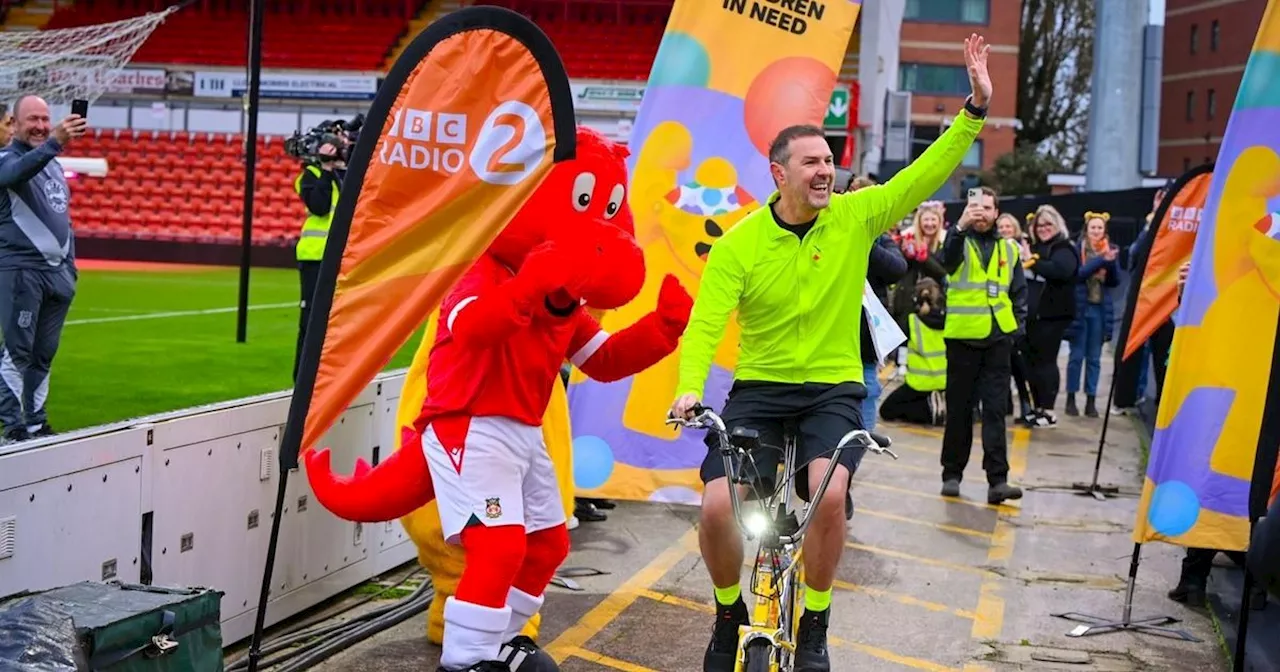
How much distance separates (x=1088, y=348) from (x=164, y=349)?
9.04 meters

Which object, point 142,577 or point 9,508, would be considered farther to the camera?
point 142,577

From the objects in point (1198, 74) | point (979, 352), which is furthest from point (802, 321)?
point (1198, 74)

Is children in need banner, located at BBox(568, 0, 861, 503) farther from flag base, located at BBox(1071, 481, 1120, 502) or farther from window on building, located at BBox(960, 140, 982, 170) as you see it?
window on building, located at BBox(960, 140, 982, 170)

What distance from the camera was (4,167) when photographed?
710 centimetres

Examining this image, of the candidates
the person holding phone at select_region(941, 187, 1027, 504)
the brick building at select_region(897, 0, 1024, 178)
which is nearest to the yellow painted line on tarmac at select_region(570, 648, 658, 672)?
the person holding phone at select_region(941, 187, 1027, 504)

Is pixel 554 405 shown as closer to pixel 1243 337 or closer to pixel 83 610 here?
pixel 83 610

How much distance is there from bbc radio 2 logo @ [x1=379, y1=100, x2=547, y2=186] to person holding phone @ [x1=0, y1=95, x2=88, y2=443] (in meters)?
3.22

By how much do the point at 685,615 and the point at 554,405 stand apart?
3.92 ft

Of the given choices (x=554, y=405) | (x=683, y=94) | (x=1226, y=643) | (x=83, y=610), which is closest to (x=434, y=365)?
(x=554, y=405)

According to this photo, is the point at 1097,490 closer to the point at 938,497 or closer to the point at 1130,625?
the point at 938,497

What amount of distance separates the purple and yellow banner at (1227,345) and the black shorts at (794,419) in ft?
6.20

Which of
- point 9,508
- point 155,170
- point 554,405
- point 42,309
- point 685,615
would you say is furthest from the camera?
point 155,170

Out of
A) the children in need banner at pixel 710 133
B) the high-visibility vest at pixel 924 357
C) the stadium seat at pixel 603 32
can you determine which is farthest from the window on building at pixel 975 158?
the children in need banner at pixel 710 133

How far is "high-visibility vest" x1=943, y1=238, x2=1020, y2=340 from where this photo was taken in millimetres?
9219
